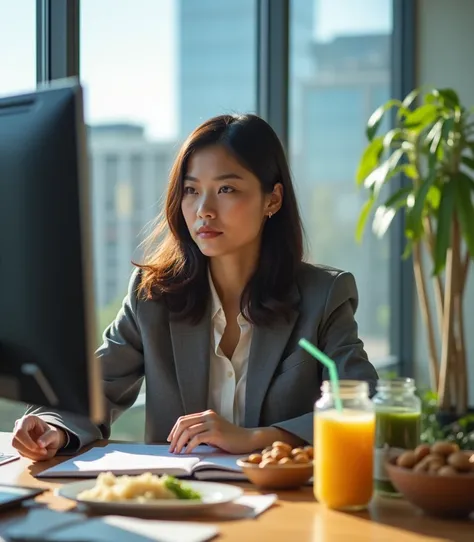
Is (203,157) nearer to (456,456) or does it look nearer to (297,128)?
(456,456)

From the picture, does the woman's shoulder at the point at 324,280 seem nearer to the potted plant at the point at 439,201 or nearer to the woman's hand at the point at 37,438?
the woman's hand at the point at 37,438

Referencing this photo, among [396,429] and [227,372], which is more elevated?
[396,429]

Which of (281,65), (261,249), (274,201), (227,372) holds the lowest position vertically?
(227,372)

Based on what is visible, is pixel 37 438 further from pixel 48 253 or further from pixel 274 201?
pixel 274 201

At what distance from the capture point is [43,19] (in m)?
2.93

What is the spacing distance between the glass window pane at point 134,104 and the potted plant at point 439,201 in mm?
1056

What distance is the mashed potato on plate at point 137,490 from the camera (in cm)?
134

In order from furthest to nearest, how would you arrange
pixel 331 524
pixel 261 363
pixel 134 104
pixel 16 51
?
pixel 134 104 → pixel 16 51 → pixel 261 363 → pixel 331 524

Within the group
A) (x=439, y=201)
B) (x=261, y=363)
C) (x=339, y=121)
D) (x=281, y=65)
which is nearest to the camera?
(x=261, y=363)

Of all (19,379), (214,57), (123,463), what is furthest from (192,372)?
(214,57)

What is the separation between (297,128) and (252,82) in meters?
0.47

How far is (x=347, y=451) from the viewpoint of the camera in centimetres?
138

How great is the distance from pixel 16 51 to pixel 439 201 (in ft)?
7.63

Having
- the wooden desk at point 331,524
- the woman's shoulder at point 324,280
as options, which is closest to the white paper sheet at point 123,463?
the wooden desk at point 331,524
